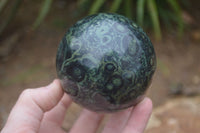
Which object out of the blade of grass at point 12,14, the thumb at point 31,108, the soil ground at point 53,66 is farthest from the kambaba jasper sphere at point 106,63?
the blade of grass at point 12,14

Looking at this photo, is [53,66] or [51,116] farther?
[53,66]

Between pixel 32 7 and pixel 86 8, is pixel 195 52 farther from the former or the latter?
pixel 32 7

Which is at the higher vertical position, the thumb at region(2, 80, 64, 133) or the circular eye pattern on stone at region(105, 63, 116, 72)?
the circular eye pattern on stone at region(105, 63, 116, 72)

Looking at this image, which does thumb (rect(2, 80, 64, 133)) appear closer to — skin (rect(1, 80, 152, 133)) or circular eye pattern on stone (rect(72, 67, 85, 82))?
skin (rect(1, 80, 152, 133))

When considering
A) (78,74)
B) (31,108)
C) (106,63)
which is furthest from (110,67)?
(31,108)

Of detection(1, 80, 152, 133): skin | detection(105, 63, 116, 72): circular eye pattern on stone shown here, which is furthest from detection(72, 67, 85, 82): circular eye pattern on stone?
detection(1, 80, 152, 133): skin

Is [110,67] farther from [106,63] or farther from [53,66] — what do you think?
[53,66]

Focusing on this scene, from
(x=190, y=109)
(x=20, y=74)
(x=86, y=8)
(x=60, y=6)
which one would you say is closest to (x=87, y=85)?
(x=190, y=109)
